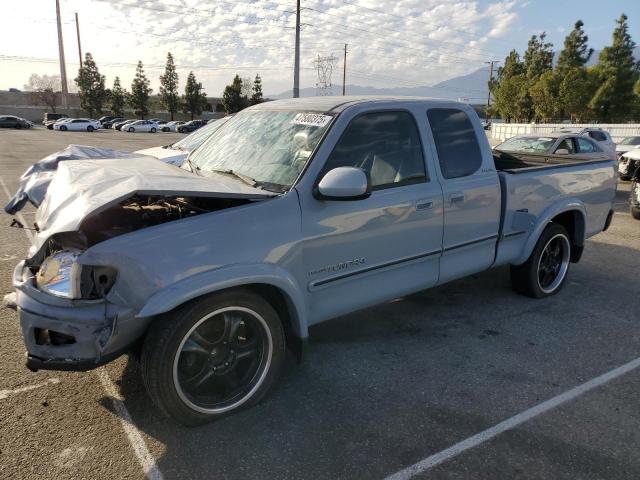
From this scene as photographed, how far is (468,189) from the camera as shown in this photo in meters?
4.05

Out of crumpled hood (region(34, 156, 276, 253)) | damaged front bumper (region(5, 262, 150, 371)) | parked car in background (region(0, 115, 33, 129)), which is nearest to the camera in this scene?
damaged front bumper (region(5, 262, 150, 371))

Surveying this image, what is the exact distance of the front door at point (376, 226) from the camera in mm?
3232

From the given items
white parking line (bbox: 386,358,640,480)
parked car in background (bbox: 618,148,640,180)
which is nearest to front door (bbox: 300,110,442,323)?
white parking line (bbox: 386,358,640,480)

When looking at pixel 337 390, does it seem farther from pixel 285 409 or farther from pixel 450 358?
pixel 450 358

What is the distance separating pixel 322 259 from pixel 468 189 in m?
1.55

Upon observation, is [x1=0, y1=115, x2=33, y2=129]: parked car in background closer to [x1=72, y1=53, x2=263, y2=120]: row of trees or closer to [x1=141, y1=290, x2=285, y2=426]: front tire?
[x1=72, y1=53, x2=263, y2=120]: row of trees

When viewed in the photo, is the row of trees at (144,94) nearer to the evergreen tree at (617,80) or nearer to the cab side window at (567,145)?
the evergreen tree at (617,80)

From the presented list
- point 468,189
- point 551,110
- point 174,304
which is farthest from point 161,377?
point 551,110

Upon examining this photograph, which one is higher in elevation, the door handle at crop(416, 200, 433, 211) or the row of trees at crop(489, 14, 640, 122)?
the row of trees at crop(489, 14, 640, 122)

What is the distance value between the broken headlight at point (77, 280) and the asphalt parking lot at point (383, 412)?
2.90 feet

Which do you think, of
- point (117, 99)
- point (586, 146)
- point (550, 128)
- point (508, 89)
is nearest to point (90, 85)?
point (117, 99)

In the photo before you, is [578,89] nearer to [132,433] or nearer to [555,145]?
[555,145]

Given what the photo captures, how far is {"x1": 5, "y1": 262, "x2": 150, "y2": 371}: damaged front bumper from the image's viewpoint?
100.0 inches

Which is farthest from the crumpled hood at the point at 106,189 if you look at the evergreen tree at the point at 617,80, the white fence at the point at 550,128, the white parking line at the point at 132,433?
the evergreen tree at the point at 617,80
